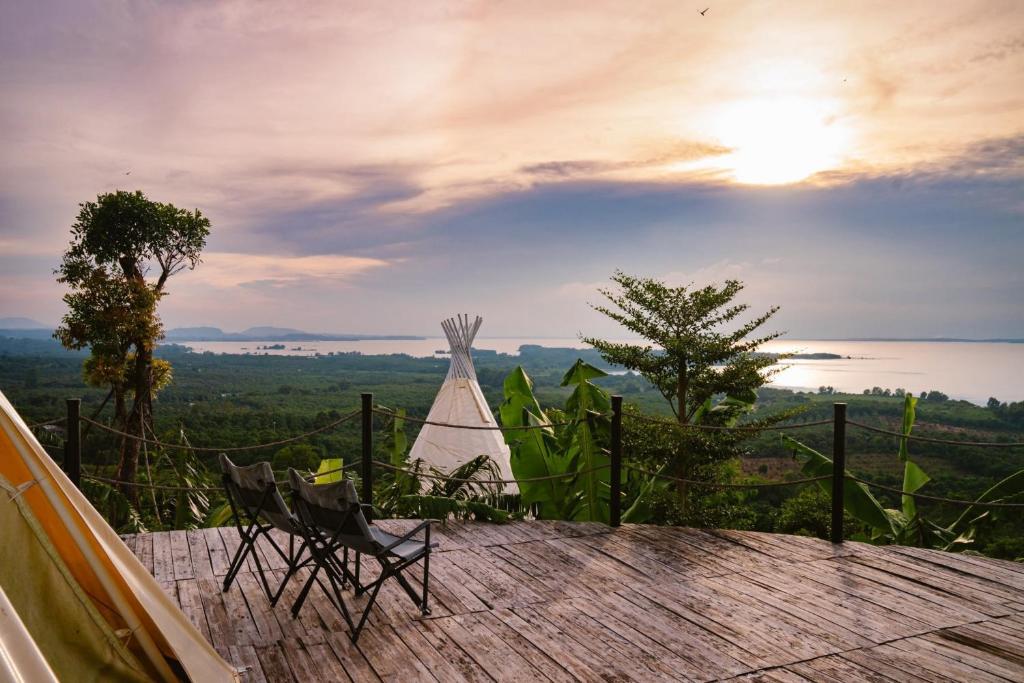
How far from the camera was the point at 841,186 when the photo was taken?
69.9 feet

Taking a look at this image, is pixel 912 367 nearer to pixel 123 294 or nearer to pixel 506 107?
pixel 506 107

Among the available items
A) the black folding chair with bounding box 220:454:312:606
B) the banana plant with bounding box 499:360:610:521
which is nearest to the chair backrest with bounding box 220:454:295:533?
the black folding chair with bounding box 220:454:312:606

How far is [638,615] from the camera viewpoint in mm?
4152

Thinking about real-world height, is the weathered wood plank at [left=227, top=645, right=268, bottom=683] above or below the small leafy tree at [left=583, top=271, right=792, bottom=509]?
below

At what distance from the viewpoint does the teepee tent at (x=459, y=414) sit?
42.6 ft

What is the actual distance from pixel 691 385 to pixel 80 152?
11659 mm

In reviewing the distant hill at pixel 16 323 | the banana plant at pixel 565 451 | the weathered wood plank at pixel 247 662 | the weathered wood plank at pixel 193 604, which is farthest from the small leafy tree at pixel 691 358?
the distant hill at pixel 16 323

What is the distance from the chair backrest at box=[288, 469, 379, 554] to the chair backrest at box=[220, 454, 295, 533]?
170mm

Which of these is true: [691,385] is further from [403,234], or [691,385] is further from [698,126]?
[403,234]

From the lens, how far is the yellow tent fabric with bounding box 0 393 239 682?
277cm

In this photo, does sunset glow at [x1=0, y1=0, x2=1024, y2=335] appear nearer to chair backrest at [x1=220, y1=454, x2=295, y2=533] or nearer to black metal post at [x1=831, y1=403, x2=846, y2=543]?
black metal post at [x1=831, y1=403, x2=846, y2=543]

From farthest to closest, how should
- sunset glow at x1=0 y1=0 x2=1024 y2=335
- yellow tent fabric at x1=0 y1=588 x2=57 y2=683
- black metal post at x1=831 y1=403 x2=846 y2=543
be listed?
sunset glow at x1=0 y1=0 x2=1024 y2=335 → black metal post at x1=831 y1=403 x2=846 y2=543 → yellow tent fabric at x1=0 y1=588 x2=57 y2=683

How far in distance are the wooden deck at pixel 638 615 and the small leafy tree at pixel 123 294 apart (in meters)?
8.18

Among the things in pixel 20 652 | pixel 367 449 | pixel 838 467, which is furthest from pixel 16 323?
pixel 20 652
